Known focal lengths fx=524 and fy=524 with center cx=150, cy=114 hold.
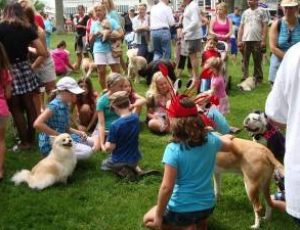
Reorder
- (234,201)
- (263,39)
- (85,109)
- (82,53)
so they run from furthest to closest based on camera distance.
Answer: (82,53), (263,39), (85,109), (234,201)

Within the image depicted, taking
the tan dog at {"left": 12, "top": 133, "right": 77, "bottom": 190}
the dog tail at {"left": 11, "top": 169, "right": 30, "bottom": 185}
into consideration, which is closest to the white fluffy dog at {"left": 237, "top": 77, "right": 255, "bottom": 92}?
the tan dog at {"left": 12, "top": 133, "right": 77, "bottom": 190}

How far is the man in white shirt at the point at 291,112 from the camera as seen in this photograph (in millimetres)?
2262

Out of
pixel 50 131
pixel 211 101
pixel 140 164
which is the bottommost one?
pixel 140 164

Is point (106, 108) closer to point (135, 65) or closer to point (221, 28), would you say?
point (135, 65)

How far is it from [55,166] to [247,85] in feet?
21.0

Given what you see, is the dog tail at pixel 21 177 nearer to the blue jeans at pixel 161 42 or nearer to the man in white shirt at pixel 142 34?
the blue jeans at pixel 161 42

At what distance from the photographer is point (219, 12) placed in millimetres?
11484

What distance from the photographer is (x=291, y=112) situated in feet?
7.57

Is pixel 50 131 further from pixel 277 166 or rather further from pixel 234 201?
pixel 277 166

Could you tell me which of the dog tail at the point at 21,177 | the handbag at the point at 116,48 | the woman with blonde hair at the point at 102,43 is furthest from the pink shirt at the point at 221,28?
the dog tail at the point at 21,177

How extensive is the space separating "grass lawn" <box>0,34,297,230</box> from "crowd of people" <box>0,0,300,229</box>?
0.25 meters

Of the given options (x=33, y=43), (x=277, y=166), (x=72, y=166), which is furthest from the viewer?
(x=33, y=43)

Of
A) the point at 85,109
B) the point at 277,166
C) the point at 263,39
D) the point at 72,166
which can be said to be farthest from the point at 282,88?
the point at 263,39

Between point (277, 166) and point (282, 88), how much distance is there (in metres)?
1.92
